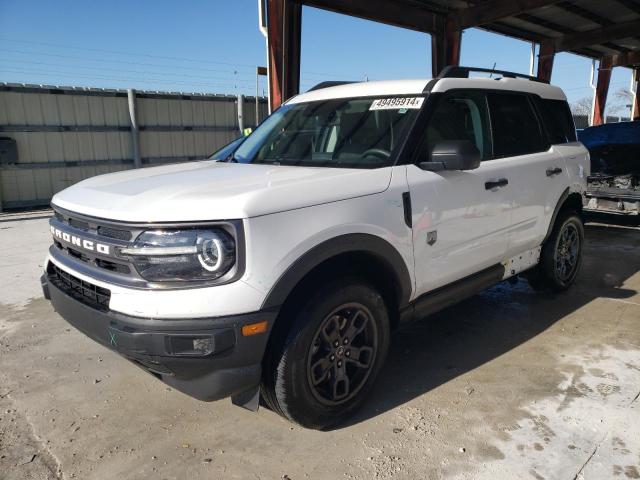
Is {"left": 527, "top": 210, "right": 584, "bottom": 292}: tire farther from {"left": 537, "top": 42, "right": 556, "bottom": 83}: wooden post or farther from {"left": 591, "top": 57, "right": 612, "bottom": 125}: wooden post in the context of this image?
{"left": 591, "top": 57, "right": 612, "bottom": 125}: wooden post

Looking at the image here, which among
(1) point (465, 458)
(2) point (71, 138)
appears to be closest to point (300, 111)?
(1) point (465, 458)

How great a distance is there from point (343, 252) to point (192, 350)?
0.89 meters

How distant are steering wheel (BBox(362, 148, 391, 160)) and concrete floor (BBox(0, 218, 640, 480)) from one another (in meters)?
1.47

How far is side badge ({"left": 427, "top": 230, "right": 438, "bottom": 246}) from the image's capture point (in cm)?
304

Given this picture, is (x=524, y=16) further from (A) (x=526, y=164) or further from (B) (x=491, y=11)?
(A) (x=526, y=164)

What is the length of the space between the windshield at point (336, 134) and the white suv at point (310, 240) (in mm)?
13

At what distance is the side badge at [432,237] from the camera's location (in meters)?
3.04

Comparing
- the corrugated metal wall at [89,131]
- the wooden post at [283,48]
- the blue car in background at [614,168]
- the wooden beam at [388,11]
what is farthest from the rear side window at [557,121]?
the corrugated metal wall at [89,131]

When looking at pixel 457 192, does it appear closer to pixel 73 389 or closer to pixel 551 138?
pixel 551 138

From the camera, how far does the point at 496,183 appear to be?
3.54 meters

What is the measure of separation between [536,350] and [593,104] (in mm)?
22926

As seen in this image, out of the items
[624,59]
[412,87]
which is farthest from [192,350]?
[624,59]

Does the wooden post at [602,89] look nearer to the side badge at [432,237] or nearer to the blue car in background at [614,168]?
the blue car in background at [614,168]

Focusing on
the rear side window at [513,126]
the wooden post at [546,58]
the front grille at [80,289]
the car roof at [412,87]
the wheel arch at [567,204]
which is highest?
the wooden post at [546,58]
